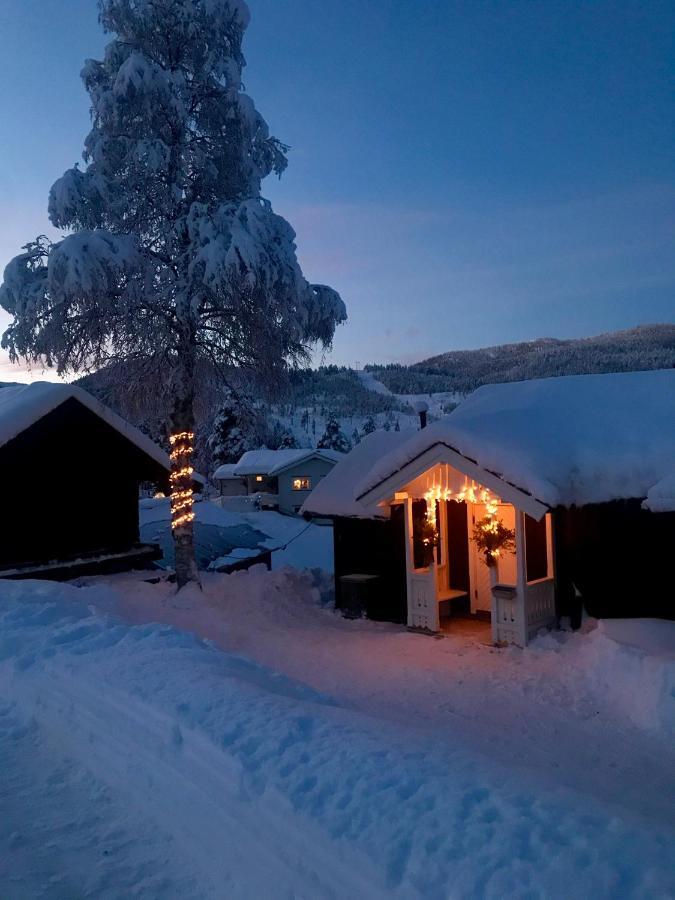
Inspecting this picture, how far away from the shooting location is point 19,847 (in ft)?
15.2

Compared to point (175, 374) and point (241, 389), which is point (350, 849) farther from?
point (241, 389)

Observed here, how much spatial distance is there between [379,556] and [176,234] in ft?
27.1

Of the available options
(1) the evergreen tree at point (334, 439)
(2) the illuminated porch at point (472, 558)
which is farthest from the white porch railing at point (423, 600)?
(1) the evergreen tree at point (334, 439)

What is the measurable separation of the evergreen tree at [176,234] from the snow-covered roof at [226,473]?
1615 inches

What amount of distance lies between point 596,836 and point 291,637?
356 inches

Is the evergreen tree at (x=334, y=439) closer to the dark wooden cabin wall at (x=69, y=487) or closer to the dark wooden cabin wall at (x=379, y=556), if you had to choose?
the dark wooden cabin wall at (x=69, y=487)

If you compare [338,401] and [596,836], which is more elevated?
[338,401]

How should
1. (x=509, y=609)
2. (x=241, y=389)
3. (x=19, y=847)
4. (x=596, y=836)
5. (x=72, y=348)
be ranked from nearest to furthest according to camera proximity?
1. (x=596, y=836)
2. (x=19, y=847)
3. (x=509, y=609)
4. (x=72, y=348)
5. (x=241, y=389)

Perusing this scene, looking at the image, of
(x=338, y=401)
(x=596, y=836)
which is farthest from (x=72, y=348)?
(x=338, y=401)

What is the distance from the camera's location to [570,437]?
1192cm

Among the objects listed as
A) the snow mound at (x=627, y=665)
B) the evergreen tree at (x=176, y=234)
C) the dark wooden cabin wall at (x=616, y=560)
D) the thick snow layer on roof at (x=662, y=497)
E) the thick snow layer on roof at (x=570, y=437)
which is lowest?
the snow mound at (x=627, y=665)

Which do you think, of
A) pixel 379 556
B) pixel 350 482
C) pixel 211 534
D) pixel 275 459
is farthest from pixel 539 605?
pixel 275 459

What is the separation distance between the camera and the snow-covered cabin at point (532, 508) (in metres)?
11.1

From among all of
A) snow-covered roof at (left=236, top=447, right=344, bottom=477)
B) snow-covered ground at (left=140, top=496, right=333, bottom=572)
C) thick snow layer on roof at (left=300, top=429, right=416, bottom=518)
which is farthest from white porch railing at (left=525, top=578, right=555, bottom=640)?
snow-covered roof at (left=236, top=447, right=344, bottom=477)
